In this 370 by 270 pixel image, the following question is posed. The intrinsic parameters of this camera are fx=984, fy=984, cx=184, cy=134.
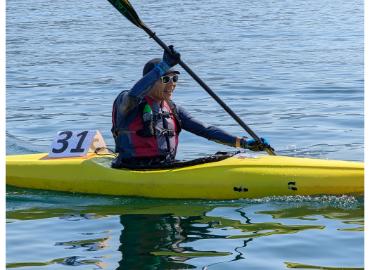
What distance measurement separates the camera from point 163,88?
9.15m

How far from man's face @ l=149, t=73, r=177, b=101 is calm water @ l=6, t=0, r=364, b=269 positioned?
3.25 ft

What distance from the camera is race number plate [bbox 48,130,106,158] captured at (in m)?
9.80

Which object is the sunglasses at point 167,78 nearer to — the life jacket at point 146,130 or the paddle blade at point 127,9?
the life jacket at point 146,130

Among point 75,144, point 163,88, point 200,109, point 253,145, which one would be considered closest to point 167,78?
point 163,88

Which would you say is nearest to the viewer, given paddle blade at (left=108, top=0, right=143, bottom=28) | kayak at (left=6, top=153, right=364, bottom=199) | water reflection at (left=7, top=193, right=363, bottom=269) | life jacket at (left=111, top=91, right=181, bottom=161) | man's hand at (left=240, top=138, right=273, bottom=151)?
water reflection at (left=7, top=193, right=363, bottom=269)

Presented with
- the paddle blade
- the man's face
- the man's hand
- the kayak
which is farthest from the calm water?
the paddle blade

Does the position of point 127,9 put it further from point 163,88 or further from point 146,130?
point 146,130

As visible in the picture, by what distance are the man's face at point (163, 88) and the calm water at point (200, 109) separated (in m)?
0.99

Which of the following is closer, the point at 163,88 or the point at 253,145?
the point at 163,88

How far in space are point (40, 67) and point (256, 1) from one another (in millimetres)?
13191

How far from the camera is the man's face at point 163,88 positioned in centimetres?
908

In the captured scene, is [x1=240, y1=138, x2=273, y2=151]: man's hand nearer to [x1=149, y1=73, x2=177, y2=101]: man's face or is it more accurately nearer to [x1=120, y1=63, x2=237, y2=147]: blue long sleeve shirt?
[x1=120, y1=63, x2=237, y2=147]: blue long sleeve shirt

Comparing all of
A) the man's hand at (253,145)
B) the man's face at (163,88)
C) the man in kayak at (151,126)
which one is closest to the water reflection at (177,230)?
the man in kayak at (151,126)

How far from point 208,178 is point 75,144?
158 centimetres
